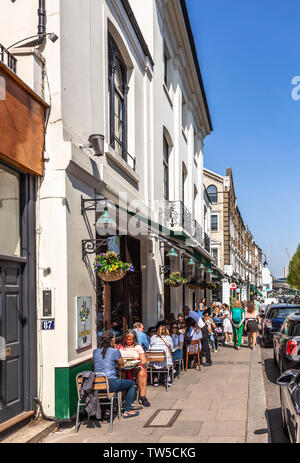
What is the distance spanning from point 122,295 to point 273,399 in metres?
4.74

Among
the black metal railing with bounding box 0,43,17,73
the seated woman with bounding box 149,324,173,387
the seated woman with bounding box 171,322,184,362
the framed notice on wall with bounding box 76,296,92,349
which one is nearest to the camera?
the black metal railing with bounding box 0,43,17,73

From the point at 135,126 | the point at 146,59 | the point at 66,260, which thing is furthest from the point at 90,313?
the point at 146,59

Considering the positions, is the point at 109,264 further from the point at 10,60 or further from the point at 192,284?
the point at 192,284

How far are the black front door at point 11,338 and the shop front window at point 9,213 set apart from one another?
26 cm

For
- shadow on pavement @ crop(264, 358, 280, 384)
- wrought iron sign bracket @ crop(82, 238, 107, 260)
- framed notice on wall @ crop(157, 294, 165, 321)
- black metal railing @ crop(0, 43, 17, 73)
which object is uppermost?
black metal railing @ crop(0, 43, 17, 73)

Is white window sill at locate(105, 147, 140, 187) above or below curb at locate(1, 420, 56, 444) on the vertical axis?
above

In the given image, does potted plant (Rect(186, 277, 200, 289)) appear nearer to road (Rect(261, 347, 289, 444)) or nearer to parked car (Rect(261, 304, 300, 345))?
parked car (Rect(261, 304, 300, 345))

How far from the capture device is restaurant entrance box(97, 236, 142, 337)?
35.5 ft

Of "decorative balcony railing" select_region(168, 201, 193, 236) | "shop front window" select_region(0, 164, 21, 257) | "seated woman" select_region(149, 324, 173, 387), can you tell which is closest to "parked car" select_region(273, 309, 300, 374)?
"seated woman" select_region(149, 324, 173, 387)

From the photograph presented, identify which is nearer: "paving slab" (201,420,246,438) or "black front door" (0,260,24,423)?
"black front door" (0,260,24,423)

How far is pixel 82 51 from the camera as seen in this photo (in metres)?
9.32

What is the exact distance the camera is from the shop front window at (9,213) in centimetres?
733

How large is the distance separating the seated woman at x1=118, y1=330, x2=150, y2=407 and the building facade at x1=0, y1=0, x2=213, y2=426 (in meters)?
0.64

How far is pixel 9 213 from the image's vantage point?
24.7 feet
